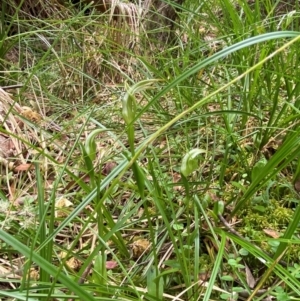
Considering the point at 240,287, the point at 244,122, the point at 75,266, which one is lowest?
the point at 75,266

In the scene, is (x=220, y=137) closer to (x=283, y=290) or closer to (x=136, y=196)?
(x=136, y=196)

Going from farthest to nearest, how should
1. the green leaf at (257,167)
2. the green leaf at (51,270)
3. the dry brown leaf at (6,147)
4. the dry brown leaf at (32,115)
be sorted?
the dry brown leaf at (32,115) → the dry brown leaf at (6,147) → the green leaf at (257,167) → the green leaf at (51,270)

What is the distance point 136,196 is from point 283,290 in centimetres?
43

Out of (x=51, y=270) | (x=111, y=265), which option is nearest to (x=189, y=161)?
(x=51, y=270)

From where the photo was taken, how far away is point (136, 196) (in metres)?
1.14

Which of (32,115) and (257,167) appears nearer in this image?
(257,167)

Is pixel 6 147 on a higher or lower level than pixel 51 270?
lower

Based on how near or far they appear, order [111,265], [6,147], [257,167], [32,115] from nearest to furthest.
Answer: [111,265] < [257,167] < [6,147] < [32,115]

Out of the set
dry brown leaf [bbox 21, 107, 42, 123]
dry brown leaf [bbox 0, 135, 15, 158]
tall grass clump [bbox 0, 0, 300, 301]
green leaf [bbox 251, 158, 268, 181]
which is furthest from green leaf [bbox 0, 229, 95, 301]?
dry brown leaf [bbox 21, 107, 42, 123]

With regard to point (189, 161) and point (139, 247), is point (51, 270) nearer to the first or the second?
point (189, 161)

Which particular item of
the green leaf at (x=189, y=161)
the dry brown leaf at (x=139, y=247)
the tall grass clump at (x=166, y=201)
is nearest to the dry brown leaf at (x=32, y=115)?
the tall grass clump at (x=166, y=201)

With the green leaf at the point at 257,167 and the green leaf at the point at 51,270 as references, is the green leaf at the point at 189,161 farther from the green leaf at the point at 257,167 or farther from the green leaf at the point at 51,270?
the green leaf at the point at 257,167

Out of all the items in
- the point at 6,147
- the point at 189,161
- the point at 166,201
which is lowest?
the point at 6,147

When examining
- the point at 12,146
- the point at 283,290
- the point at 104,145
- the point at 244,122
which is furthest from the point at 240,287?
the point at 12,146
